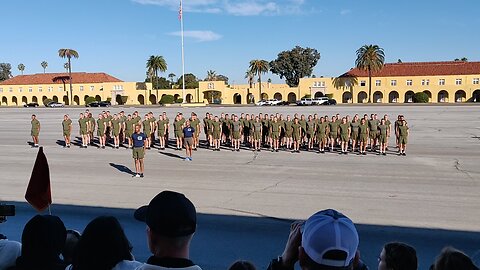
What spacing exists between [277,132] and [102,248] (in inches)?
710

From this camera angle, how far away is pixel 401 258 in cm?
320

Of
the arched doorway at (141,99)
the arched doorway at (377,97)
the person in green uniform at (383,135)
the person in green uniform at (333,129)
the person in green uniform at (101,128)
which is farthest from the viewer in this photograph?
the arched doorway at (141,99)

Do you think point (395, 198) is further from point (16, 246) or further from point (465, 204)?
point (16, 246)

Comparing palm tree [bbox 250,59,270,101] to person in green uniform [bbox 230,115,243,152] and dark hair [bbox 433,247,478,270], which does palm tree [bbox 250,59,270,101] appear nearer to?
person in green uniform [bbox 230,115,243,152]

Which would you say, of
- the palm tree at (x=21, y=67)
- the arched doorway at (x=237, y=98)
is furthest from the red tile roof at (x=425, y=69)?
the palm tree at (x=21, y=67)

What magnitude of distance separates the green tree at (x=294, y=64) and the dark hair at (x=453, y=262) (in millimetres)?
114516

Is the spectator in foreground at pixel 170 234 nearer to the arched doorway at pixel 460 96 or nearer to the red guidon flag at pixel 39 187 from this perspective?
the red guidon flag at pixel 39 187

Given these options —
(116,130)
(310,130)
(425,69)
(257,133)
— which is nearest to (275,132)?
(257,133)

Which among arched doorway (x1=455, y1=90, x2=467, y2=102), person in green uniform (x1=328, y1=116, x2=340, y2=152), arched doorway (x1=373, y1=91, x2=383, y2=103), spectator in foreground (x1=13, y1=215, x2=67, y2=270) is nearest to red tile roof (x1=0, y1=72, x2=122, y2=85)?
arched doorway (x1=373, y1=91, x2=383, y2=103)

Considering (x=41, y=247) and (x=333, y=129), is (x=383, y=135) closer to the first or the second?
(x=333, y=129)

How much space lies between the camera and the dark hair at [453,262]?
2867 mm

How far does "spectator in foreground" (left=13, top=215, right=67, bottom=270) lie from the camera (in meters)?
3.13

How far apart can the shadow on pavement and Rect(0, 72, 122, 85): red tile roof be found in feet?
286

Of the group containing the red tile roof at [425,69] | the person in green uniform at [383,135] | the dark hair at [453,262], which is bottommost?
the person in green uniform at [383,135]
